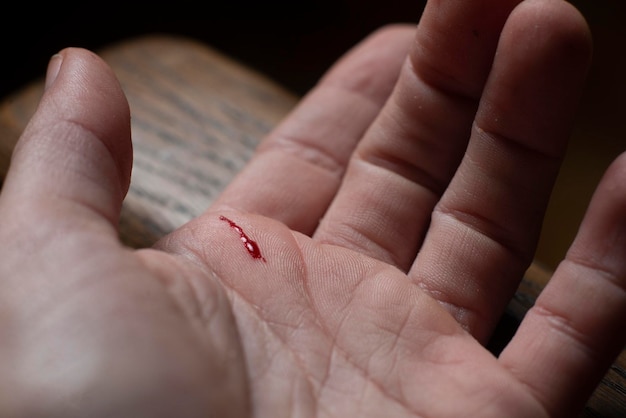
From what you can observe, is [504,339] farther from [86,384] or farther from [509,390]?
[86,384]

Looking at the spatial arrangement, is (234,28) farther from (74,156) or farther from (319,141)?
(74,156)

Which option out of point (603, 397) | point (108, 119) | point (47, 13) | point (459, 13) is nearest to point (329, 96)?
point (459, 13)

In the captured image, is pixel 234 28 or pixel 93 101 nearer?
pixel 93 101

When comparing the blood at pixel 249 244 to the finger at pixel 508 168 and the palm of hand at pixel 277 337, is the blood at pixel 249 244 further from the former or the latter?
the finger at pixel 508 168

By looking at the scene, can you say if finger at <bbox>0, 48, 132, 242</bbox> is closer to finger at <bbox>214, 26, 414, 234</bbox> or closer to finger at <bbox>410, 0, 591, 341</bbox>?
finger at <bbox>214, 26, 414, 234</bbox>

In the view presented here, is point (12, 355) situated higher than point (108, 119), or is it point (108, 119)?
point (108, 119)

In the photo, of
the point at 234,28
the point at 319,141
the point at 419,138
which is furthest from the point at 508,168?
the point at 234,28
